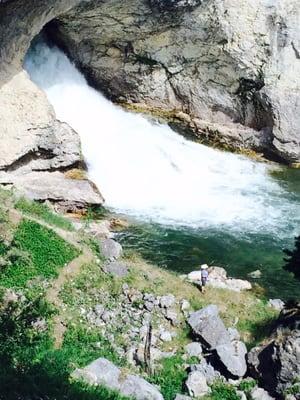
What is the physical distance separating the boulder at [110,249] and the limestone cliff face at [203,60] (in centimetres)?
999

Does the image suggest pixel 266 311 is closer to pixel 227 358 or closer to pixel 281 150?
pixel 227 358

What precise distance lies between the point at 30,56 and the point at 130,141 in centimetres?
565

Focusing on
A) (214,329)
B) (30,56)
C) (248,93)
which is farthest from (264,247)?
(30,56)

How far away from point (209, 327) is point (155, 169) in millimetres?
11458

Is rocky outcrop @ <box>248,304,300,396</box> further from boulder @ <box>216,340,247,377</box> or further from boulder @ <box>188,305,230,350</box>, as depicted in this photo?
boulder @ <box>188,305,230,350</box>

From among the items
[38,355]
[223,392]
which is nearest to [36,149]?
[38,355]

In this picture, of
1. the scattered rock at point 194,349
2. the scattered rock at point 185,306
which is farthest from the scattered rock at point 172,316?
the scattered rock at point 194,349

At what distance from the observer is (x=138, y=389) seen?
56.1 ft

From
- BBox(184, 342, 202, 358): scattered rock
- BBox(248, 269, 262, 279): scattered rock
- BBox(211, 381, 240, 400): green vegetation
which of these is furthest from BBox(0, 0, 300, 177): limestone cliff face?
BBox(211, 381, 240, 400): green vegetation

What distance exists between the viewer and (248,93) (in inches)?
1297

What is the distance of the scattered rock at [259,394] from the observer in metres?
17.6

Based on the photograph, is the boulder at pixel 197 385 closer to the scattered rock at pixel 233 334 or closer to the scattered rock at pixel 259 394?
the scattered rock at pixel 259 394

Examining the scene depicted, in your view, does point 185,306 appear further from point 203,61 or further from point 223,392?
point 203,61

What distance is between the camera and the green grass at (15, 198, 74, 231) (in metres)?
23.0
